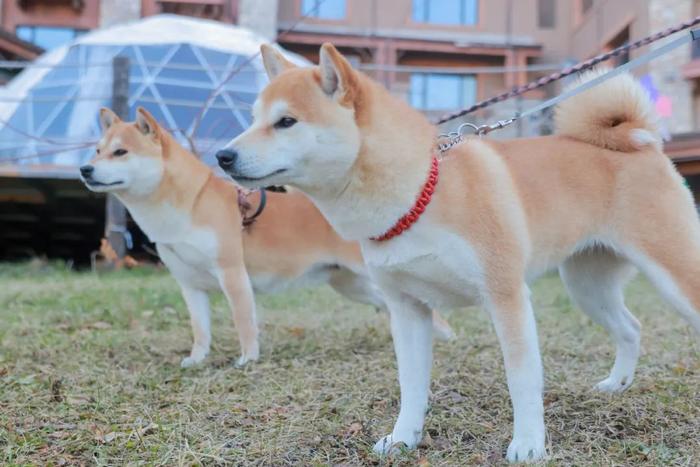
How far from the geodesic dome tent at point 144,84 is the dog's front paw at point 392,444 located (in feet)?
28.9

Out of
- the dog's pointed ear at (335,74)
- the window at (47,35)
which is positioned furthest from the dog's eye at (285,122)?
the window at (47,35)

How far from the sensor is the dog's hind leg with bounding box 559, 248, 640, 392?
294 cm

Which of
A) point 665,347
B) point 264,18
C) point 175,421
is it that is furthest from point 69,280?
point 264,18

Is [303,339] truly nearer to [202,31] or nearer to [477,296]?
[477,296]

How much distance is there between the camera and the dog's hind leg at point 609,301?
2936 millimetres

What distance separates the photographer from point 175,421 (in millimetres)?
2613

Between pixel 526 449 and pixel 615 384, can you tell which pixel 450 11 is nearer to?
pixel 615 384

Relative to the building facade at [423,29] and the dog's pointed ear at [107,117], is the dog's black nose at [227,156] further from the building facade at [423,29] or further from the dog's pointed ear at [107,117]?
the building facade at [423,29]

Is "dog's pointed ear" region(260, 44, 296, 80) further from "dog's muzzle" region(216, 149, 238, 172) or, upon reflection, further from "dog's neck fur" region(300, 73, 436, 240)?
"dog's muzzle" region(216, 149, 238, 172)

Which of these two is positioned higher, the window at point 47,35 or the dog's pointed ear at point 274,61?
the window at point 47,35

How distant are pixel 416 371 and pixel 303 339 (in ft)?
7.28

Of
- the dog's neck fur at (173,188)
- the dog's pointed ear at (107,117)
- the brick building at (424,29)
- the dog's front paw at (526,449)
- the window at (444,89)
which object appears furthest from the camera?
the window at (444,89)

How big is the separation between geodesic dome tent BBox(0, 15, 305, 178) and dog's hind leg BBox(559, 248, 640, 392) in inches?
329

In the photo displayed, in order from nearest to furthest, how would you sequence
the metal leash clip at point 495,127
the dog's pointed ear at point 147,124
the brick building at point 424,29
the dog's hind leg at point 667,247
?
the dog's hind leg at point 667,247, the metal leash clip at point 495,127, the dog's pointed ear at point 147,124, the brick building at point 424,29
